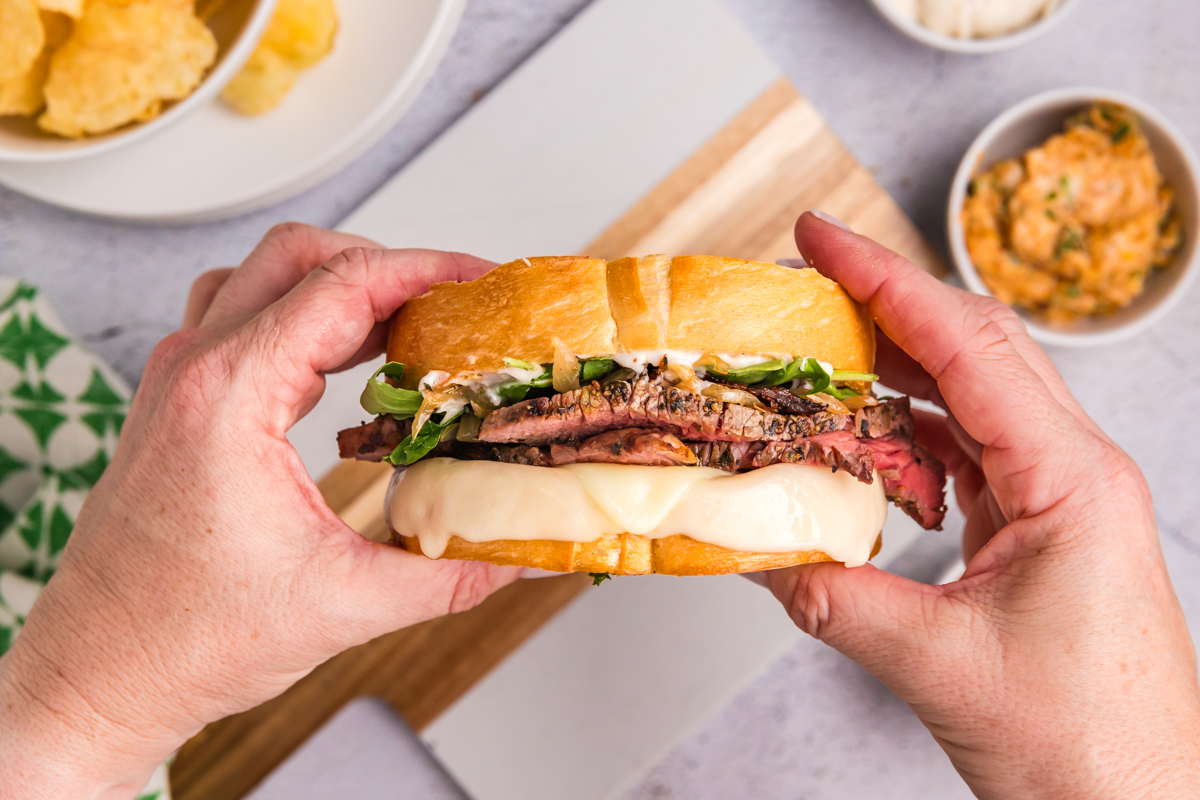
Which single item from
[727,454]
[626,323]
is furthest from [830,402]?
[626,323]

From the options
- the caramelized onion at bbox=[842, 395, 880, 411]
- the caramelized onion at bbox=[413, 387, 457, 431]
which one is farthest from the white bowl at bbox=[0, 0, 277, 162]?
the caramelized onion at bbox=[842, 395, 880, 411]

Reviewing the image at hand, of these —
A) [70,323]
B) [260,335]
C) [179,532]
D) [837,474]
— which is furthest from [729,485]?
[70,323]

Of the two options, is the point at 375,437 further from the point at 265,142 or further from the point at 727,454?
the point at 265,142

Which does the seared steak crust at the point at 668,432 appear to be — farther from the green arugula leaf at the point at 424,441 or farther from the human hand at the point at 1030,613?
the human hand at the point at 1030,613

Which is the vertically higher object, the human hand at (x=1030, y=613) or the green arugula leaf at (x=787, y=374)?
the green arugula leaf at (x=787, y=374)

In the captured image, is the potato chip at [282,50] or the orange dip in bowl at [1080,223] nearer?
the potato chip at [282,50]

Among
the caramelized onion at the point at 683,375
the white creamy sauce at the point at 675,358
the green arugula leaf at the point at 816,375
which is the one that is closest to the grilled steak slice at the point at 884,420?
the green arugula leaf at the point at 816,375

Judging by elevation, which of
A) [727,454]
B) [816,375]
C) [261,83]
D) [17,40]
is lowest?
[727,454]
